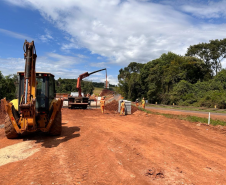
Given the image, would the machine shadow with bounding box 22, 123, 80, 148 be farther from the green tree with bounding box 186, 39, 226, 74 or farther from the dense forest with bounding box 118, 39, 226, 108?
the green tree with bounding box 186, 39, 226, 74

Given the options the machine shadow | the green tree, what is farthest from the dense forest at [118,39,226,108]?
the machine shadow

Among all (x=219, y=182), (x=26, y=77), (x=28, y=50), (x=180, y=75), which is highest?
(x=180, y=75)

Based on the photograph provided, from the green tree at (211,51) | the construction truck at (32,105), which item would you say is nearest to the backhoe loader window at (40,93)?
the construction truck at (32,105)

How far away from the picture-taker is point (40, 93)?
24.8ft

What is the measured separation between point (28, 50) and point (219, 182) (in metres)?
6.64

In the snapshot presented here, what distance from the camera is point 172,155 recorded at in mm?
5957

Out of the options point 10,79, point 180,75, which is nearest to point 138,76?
point 180,75

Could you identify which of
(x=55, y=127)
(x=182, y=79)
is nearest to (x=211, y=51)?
(x=182, y=79)

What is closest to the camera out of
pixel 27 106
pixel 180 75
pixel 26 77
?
pixel 27 106

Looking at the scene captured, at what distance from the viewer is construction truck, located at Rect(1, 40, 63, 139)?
609 cm

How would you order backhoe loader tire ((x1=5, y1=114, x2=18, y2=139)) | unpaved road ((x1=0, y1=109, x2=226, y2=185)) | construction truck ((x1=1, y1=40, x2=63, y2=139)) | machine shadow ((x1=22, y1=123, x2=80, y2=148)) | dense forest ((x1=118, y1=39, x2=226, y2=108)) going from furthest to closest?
dense forest ((x1=118, y1=39, x2=226, y2=108))
backhoe loader tire ((x1=5, y1=114, x2=18, y2=139))
machine shadow ((x1=22, y1=123, x2=80, y2=148))
construction truck ((x1=1, y1=40, x2=63, y2=139))
unpaved road ((x1=0, y1=109, x2=226, y2=185))

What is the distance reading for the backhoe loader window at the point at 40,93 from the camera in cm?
748

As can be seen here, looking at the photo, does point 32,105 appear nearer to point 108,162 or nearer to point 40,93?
point 40,93

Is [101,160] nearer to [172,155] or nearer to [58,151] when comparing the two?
[58,151]
